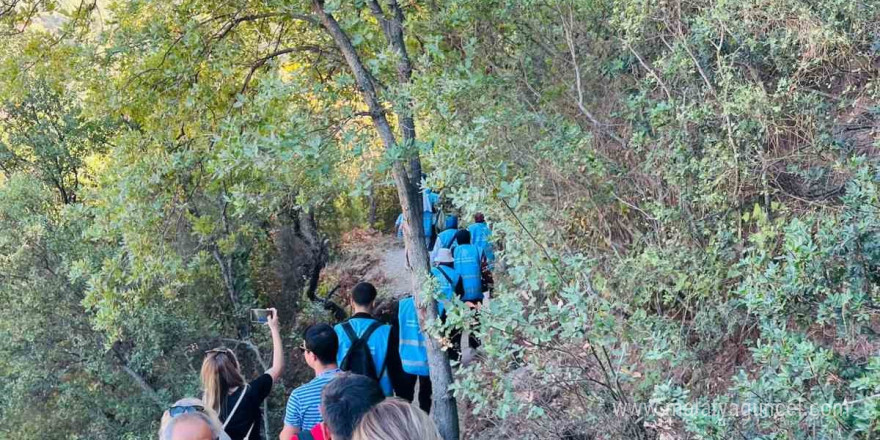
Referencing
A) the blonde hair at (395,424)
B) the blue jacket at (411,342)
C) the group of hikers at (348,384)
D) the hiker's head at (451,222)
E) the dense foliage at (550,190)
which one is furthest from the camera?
the hiker's head at (451,222)

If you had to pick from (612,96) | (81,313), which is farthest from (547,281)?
(81,313)

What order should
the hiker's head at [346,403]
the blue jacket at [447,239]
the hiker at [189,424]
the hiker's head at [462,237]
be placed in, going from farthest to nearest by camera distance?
the blue jacket at [447,239], the hiker's head at [462,237], the hiker at [189,424], the hiker's head at [346,403]

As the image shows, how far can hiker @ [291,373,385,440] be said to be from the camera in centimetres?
275

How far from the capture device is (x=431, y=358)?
561 centimetres

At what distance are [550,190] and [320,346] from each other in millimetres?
2781

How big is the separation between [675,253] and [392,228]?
9.75m

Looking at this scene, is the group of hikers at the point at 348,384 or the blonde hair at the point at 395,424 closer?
the blonde hair at the point at 395,424

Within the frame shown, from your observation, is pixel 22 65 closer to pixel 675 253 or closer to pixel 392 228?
pixel 675 253

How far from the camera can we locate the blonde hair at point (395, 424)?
2.40 meters

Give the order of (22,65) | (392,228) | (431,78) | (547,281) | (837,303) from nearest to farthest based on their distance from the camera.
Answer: (837,303), (547,281), (431,78), (22,65), (392,228)

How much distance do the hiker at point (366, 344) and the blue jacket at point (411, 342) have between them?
433mm

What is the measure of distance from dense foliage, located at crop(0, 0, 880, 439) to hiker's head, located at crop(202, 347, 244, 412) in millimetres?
1249

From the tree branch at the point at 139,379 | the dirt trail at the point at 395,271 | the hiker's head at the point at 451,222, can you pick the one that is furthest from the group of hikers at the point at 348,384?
the dirt trail at the point at 395,271

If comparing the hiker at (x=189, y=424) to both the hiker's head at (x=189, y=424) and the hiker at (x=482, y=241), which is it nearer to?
the hiker's head at (x=189, y=424)
